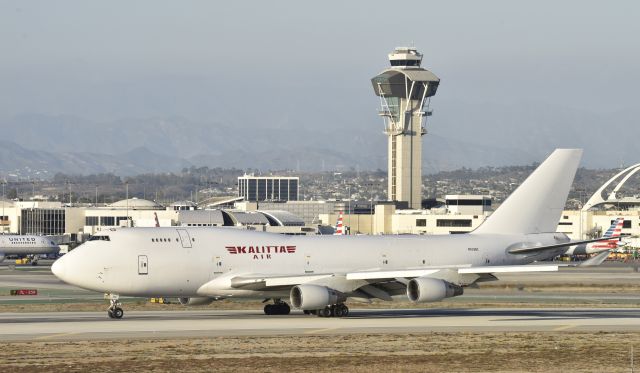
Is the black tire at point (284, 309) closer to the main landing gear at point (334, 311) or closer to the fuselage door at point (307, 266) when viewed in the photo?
the fuselage door at point (307, 266)

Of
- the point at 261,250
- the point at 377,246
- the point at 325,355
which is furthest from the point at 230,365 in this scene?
the point at 377,246

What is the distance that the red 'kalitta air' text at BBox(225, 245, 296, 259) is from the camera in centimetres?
5619

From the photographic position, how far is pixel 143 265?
54.1 metres

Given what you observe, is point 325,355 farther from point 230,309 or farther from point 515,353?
point 230,309

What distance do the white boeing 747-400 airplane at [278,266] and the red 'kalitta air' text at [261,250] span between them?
0.05m

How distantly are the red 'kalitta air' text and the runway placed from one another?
2.93 m

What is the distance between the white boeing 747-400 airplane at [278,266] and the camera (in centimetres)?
5403

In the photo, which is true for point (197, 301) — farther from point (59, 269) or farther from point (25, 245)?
point (25, 245)

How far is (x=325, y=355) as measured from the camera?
133ft

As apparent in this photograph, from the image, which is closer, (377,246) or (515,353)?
(515,353)

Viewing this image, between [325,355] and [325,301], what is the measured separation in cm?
1373

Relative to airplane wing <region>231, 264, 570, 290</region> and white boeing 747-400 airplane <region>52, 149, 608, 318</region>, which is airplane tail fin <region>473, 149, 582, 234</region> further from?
airplane wing <region>231, 264, 570, 290</region>

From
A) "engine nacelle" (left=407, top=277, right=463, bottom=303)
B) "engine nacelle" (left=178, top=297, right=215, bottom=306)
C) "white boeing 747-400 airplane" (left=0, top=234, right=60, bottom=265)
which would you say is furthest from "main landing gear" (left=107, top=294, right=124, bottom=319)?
"white boeing 747-400 airplane" (left=0, top=234, right=60, bottom=265)

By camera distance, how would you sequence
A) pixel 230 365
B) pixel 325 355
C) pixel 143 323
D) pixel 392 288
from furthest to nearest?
pixel 392 288, pixel 143 323, pixel 325 355, pixel 230 365
